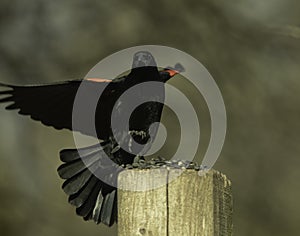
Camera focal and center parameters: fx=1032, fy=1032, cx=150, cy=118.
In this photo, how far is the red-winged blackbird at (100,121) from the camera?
286 centimetres

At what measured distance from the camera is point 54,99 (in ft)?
9.29

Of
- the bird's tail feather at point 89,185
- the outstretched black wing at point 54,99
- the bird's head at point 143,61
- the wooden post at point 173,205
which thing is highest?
the bird's head at point 143,61

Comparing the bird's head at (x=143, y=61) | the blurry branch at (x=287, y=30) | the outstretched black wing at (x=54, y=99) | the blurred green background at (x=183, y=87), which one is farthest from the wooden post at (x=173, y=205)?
the blurry branch at (x=287, y=30)

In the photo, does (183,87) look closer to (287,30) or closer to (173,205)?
(287,30)

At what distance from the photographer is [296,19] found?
208 inches

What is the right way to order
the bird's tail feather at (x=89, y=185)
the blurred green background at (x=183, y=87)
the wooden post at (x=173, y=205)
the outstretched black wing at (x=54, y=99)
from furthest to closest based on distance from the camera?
1. the blurred green background at (x=183, y=87)
2. the bird's tail feather at (x=89, y=185)
3. the outstretched black wing at (x=54, y=99)
4. the wooden post at (x=173, y=205)

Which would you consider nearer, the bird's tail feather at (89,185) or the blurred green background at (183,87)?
the bird's tail feather at (89,185)

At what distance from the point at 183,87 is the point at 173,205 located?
125 inches

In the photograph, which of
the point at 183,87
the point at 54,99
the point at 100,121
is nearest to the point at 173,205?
the point at 54,99

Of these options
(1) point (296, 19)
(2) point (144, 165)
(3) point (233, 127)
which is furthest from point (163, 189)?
(1) point (296, 19)

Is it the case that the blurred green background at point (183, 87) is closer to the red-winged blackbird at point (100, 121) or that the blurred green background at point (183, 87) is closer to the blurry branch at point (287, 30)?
the blurry branch at point (287, 30)

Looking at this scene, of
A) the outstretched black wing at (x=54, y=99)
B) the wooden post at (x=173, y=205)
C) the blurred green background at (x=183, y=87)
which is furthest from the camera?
the blurred green background at (x=183, y=87)

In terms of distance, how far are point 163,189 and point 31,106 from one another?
0.97m

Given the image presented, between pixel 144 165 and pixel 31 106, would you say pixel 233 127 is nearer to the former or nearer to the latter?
pixel 31 106
